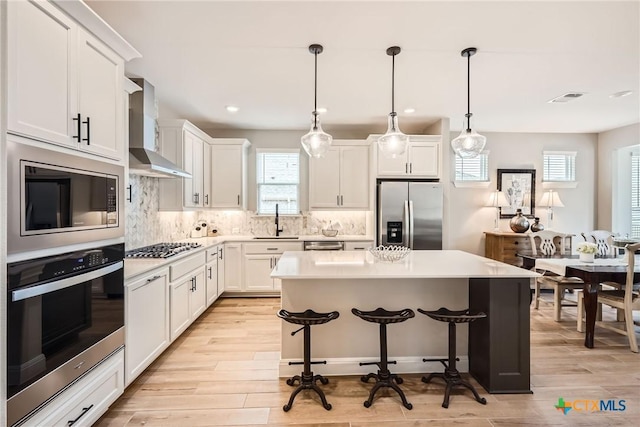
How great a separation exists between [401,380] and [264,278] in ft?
8.96

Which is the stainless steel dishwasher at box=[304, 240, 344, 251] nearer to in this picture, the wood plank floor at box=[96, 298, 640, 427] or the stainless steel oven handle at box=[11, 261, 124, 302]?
the wood plank floor at box=[96, 298, 640, 427]

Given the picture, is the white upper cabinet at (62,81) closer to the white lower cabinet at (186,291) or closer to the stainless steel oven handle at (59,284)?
the stainless steel oven handle at (59,284)

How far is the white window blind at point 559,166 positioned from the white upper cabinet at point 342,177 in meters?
3.27

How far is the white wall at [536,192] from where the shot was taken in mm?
5582

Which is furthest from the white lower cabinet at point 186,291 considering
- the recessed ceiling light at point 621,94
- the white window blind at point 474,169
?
the recessed ceiling light at point 621,94

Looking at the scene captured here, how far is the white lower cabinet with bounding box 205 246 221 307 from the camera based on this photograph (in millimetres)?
4070

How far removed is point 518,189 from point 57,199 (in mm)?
6210

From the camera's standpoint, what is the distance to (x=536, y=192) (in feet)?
18.5

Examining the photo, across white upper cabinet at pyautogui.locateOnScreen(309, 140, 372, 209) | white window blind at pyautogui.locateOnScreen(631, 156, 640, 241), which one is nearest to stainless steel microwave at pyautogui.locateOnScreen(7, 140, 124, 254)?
white upper cabinet at pyautogui.locateOnScreen(309, 140, 372, 209)

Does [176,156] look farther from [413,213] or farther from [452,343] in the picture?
[452,343]

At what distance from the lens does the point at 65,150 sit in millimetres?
1668

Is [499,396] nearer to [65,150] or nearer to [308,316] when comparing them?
[308,316]

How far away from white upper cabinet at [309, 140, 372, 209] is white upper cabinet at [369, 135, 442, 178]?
1.15 ft

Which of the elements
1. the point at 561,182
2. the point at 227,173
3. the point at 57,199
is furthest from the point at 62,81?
the point at 561,182
